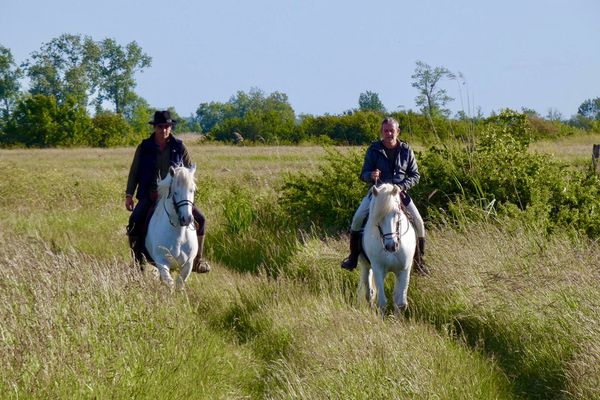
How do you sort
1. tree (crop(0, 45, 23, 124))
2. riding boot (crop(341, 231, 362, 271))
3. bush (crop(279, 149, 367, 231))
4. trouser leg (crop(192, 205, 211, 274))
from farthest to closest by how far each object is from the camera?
tree (crop(0, 45, 23, 124)), bush (crop(279, 149, 367, 231)), trouser leg (crop(192, 205, 211, 274)), riding boot (crop(341, 231, 362, 271))

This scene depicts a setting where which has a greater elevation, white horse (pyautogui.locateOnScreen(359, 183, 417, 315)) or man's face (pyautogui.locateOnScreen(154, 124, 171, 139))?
man's face (pyautogui.locateOnScreen(154, 124, 171, 139))

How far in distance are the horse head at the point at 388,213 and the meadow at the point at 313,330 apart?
85 centimetres

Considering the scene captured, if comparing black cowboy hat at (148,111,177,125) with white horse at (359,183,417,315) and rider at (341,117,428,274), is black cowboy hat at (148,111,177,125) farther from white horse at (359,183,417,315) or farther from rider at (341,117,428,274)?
white horse at (359,183,417,315)

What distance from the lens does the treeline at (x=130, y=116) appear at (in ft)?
58.4

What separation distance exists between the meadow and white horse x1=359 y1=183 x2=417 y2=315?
0.34 meters

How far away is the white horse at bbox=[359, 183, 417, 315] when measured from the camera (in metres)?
9.22

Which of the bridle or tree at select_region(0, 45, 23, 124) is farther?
tree at select_region(0, 45, 23, 124)

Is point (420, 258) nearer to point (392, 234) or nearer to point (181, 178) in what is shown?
point (392, 234)

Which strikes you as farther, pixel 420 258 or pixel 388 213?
pixel 420 258

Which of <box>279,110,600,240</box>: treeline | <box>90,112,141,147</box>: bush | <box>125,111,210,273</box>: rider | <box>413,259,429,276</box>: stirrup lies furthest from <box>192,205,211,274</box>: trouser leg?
<box>90,112,141,147</box>: bush

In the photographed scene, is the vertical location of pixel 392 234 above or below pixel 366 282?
above

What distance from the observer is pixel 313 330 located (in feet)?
25.6

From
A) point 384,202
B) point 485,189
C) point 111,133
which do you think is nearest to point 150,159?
point 384,202

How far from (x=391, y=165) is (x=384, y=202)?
0.93 metres
